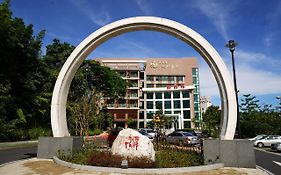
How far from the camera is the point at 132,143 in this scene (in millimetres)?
11031

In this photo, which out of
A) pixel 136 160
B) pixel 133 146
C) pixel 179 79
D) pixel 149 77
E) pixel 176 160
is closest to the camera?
pixel 136 160

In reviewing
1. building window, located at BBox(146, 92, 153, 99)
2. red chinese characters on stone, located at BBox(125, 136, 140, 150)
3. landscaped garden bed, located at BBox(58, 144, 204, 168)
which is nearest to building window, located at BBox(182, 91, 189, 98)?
building window, located at BBox(146, 92, 153, 99)

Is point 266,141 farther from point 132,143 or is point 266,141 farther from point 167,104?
point 167,104

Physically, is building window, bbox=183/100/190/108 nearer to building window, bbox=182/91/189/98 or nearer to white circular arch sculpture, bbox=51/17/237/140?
building window, bbox=182/91/189/98

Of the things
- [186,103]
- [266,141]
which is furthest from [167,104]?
[266,141]

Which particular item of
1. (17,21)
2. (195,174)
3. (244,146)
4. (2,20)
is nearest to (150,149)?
(195,174)

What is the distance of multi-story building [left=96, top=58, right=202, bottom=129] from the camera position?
236ft

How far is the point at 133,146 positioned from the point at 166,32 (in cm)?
545

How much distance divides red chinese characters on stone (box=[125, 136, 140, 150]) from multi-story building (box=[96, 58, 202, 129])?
57206 mm

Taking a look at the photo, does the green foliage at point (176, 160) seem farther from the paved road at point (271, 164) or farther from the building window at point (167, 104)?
the building window at point (167, 104)

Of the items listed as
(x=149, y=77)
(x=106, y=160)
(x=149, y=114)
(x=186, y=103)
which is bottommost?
(x=106, y=160)

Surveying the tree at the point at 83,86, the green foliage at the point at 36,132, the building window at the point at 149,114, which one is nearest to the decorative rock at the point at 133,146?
the green foliage at the point at 36,132

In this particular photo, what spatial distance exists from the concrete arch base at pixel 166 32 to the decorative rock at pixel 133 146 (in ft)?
10.4

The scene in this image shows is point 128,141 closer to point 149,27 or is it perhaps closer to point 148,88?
point 149,27
